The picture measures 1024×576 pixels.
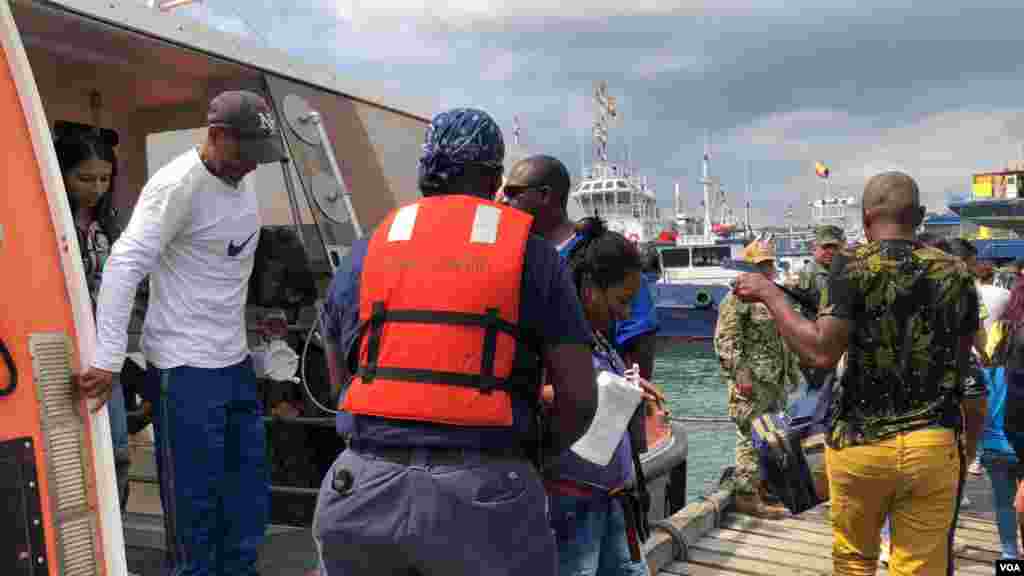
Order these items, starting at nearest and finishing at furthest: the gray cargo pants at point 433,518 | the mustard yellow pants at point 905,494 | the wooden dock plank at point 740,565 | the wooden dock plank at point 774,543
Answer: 1. the gray cargo pants at point 433,518
2. the mustard yellow pants at point 905,494
3. the wooden dock plank at point 740,565
4. the wooden dock plank at point 774,543

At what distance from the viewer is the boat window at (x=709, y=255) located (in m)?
27.1

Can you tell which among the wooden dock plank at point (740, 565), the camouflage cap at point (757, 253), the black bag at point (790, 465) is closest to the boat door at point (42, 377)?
the black bag at point (790, 465)

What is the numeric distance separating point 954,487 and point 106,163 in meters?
3.23

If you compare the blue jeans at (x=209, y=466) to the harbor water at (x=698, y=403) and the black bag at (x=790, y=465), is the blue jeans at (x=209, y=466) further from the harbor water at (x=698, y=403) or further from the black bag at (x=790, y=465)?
the harbor water at (x=698, y=403)

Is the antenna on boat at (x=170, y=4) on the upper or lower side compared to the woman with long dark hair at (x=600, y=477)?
upper

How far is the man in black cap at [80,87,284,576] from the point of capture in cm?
271

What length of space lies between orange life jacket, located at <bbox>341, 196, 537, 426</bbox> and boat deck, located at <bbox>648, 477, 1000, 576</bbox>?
2.84 metres

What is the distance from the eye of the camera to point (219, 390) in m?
2.76

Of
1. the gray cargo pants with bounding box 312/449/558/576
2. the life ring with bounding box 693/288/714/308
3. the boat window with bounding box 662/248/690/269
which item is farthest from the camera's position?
the boat window with bounding box 662/248/690/269

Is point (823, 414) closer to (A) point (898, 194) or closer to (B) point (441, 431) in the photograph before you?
(A) point (898, 194)

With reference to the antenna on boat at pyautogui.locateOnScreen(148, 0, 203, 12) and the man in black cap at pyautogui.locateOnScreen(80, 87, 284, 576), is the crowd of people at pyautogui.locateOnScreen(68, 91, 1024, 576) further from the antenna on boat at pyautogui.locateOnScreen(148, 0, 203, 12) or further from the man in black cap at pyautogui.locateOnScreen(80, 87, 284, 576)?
the antenna on boat at pyautogui.locateOnScreen(148, 0, 203, 12)

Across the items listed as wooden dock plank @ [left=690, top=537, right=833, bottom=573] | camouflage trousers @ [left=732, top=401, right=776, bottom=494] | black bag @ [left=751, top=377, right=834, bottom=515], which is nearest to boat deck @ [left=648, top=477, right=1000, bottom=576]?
wooden dock plank @ [left=690, top=537, right=833, bottom=573]

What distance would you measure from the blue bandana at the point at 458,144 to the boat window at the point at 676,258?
2565cm

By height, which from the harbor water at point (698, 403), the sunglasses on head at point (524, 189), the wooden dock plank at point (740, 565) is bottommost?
the harbor water at point (698, 403)
